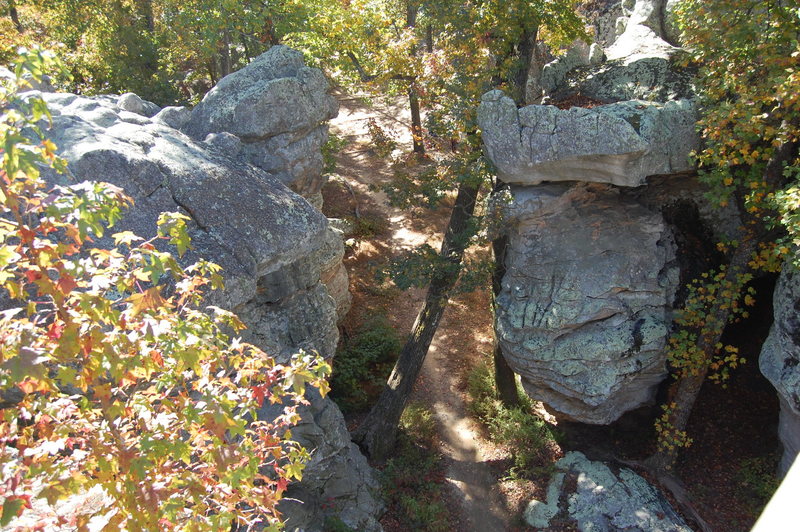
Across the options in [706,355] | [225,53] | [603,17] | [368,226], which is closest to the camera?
[706,355]

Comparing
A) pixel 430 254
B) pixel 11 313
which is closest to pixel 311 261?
pixel 430 254

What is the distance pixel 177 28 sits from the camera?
1484 centimetres

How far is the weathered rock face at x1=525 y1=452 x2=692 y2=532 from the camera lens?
971 centimetres

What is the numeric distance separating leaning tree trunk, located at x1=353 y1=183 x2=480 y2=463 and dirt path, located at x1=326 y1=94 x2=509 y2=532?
3.90 feet

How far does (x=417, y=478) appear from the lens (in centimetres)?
1114

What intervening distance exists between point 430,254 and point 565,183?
284cm

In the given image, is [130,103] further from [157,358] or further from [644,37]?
[644,37]

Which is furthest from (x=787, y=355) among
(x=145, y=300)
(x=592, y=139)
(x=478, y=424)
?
(x=145, y=300)

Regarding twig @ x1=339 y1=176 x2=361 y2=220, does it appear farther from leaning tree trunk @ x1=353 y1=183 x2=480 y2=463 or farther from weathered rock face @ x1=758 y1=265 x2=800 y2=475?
weathered rock face @ x1=758 y1=265 x2=800 y2=475

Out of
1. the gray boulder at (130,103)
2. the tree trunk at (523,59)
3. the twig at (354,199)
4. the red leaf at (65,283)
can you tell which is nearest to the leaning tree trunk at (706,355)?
the tree trunk at (523,59)

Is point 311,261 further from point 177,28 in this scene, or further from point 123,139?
point 177,28

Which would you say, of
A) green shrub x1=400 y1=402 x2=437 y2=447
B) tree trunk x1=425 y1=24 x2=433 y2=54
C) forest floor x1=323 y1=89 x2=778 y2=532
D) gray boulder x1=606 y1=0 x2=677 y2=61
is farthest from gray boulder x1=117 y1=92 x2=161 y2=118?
gray boulder x1=606 y1=0 x2=677 y2=61

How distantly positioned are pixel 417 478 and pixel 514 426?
2350mm

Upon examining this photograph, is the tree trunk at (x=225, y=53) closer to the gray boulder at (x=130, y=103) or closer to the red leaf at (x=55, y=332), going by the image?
the gray boulder at (x=130, y=103)
